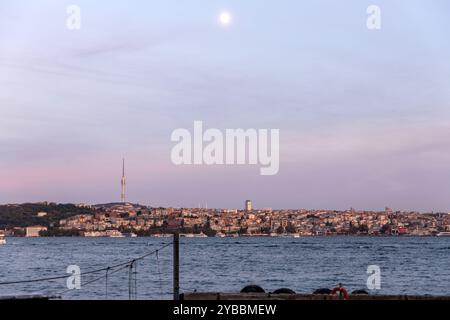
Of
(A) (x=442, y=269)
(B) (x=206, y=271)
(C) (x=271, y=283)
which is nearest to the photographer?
(C) (x=271, y=283)

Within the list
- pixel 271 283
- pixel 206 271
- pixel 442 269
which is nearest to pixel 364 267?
pixel 442 269

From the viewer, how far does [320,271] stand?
10744 centimetres
